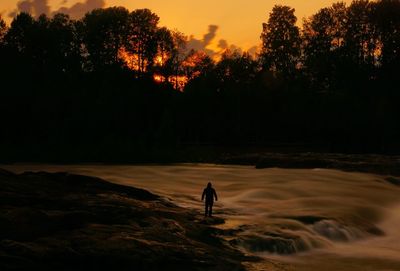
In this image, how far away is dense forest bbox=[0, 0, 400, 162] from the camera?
214 ft

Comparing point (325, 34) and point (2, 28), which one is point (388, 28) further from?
point (2, 28)

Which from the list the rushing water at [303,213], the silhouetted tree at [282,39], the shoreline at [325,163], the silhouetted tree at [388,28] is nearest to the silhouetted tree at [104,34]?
the silhouetted tree at [282,39]

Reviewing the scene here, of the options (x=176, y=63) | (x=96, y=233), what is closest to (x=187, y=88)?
(x=176, y=63)

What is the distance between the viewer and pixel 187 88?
87.3 metres

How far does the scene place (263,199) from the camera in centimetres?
2734

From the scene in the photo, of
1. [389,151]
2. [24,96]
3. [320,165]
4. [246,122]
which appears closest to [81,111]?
[24,96]

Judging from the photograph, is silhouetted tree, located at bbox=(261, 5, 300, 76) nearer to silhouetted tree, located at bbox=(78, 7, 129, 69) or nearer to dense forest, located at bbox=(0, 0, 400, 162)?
dense forest, located at bbox=(0, 0, 400, 162)

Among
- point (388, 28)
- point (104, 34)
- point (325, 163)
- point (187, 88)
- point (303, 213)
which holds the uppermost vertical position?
point (388, 28)

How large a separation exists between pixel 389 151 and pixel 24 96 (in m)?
47.3

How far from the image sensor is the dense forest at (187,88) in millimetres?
65188

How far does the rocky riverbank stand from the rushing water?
1.51 meters

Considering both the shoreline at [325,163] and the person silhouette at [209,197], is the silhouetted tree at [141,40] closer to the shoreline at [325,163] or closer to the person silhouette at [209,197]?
the shoreline at [325,163]

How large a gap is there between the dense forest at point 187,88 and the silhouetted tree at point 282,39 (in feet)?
0.60

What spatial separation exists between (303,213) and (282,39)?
83421 millimetres
